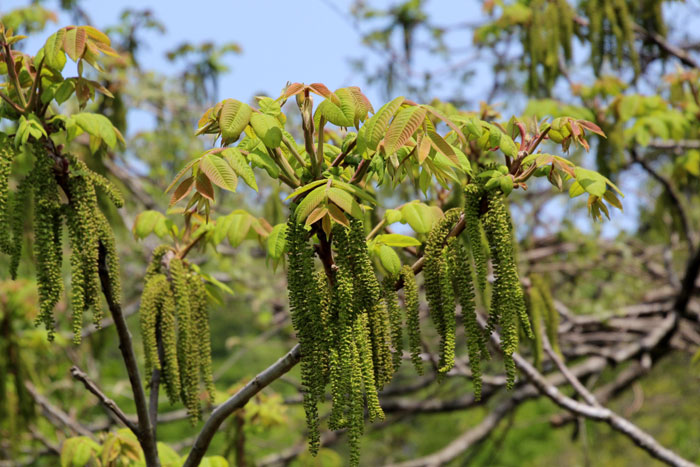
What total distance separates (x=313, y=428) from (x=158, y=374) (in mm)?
1108

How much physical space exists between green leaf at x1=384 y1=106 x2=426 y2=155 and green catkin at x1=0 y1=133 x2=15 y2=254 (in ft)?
3.82

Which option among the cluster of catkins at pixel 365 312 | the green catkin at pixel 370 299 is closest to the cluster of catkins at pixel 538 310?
the cluster of catkins at pixel 365 312

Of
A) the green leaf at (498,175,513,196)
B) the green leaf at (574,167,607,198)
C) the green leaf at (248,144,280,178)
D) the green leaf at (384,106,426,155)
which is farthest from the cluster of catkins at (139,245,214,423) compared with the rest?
the green leaf at (574,167,607,198)

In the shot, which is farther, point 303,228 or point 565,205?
point 565,205

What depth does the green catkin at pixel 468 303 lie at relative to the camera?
196 cm

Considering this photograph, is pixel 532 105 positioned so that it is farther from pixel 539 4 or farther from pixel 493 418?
pixel 493 418

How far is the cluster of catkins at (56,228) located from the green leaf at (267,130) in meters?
0.66

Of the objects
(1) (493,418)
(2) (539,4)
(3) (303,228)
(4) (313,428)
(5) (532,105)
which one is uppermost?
(2) (539,4)

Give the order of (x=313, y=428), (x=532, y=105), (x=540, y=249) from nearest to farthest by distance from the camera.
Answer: (x=313, y=428) < (x=532, y=105) < (x=540, y=249)

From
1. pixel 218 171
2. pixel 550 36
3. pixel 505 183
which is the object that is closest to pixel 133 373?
pixel 218 171

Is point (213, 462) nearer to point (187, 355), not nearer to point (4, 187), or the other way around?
point (187, 355)

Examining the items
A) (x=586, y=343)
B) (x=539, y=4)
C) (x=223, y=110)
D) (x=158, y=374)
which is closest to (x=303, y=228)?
(x=223, y=110)

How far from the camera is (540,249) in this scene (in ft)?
28.3

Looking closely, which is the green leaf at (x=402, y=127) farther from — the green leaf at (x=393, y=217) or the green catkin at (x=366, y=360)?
the green leaf at (x=393, y=217)
